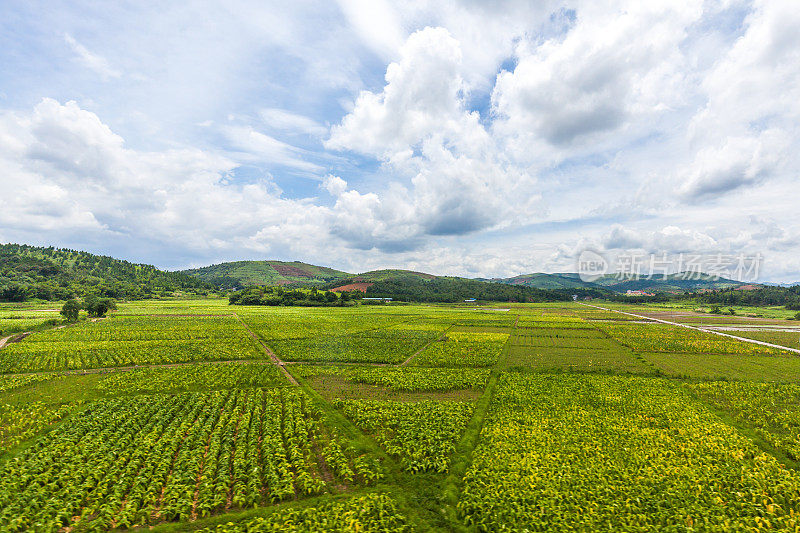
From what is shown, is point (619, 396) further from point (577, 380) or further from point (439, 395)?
point (439, 395)

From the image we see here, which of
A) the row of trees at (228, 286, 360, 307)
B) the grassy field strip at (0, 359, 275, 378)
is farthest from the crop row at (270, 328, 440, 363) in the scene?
the row of trees at (228, 286, 360, 307)

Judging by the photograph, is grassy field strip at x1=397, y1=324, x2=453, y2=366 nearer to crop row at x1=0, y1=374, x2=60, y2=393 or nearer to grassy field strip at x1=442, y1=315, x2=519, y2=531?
grassy field strip at x1=442, y1=315, x2=519, y2=531

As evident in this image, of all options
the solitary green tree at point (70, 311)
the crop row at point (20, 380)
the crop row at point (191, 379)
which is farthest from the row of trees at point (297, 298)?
the crop row at point (20, 380)

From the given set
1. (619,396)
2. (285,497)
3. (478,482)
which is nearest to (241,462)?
(285,497)

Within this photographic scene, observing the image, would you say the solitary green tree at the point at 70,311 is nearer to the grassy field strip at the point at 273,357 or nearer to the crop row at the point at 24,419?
the grassy field strip at the point at 273,357

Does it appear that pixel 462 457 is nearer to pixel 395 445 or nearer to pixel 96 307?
pixel 395 445
